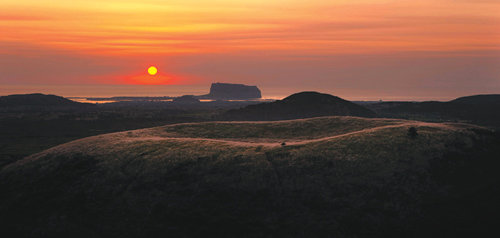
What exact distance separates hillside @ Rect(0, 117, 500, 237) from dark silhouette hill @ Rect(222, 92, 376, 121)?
11800 cm

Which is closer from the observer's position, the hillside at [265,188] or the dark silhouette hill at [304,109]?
the hillside at [265,188]

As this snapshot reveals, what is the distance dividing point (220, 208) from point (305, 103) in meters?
144

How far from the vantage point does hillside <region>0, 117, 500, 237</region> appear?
3441cm

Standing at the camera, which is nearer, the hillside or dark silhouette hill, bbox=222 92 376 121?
the hillside

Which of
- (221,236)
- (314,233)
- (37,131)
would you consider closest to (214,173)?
(221,236)

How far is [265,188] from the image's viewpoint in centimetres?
3809

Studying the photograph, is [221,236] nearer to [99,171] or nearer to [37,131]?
[99,171]

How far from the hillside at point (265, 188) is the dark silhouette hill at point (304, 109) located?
117995 millimetres

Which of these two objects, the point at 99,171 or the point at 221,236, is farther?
the point at 99,171

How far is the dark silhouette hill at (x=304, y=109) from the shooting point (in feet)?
550

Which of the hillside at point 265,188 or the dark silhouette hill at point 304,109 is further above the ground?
the dark silhouette hill at point 304,109

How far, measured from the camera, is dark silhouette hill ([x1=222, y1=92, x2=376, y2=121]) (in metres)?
168

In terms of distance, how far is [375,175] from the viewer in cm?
3962

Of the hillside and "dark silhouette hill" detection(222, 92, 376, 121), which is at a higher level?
"dark silhouette hill" detection(222, 92, 376, 121)
